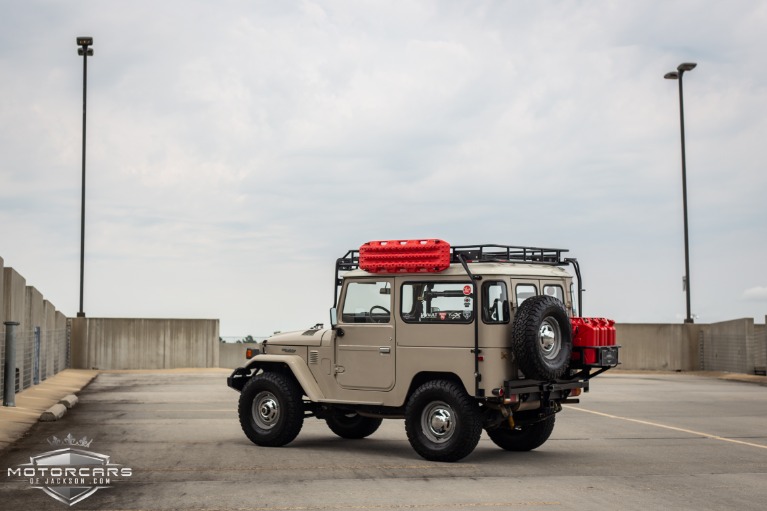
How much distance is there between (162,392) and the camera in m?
26.8

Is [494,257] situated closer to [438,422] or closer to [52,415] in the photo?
[438,422]

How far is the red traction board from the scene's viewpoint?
43.7 ft

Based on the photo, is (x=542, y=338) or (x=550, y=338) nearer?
A: (x=542, y=338)

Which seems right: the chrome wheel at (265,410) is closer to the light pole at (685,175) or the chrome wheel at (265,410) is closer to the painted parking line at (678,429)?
the painted parking line at (678,429)

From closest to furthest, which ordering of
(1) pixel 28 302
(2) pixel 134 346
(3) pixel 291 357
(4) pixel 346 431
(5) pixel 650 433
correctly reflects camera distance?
(3) pixel 291 357, (4) pixel 346 431, (5) pixel 650 433, (1) pixel 28 302, (2) pixel 134 346

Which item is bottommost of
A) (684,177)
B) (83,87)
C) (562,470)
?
(562,470)

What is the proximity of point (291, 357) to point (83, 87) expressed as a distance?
2938 centimetres

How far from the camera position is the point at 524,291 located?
13.3m

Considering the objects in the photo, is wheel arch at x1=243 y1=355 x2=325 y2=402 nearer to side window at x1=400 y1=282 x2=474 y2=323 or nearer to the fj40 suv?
the fj40 suv

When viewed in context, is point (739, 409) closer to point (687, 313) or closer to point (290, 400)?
point (290, 400)

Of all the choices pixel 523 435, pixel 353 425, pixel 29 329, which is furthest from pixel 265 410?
pixel 29 329

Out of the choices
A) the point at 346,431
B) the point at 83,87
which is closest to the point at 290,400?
the point at 346,431

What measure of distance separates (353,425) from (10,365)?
871 centimetres

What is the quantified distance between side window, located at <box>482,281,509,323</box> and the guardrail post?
1182cm
